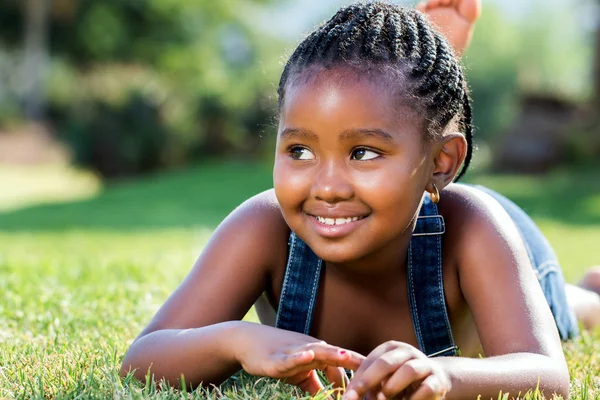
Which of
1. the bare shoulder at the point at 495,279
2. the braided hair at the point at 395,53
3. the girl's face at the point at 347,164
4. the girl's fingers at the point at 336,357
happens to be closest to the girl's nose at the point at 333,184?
the girl's face at the point at 347,164

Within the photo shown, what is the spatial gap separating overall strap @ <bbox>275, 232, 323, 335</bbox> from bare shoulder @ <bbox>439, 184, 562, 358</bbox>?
487 mm

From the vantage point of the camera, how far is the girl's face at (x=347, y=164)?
92.4 inches

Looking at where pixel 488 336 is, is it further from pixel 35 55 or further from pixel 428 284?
pixel 35 55

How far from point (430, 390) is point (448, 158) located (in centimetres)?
94

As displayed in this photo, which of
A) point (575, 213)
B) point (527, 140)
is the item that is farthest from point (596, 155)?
point (575, 213)

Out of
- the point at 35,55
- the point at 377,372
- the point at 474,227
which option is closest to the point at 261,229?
the point at 474,227

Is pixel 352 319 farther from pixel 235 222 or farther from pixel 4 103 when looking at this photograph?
pixel 4 103

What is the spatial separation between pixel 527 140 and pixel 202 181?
23.6 feet

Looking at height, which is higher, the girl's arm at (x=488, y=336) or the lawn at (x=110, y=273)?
the girl's arm at (x=488, y=336)

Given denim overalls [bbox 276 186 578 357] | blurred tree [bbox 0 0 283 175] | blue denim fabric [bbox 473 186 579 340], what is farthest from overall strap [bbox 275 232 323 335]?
blurred tree [bbox 0 0 283 175]

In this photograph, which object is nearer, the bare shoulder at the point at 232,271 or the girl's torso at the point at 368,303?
the bare shoulder at the point at 232,271

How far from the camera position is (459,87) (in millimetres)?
2744

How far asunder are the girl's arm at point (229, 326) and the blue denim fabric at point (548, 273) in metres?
1.29

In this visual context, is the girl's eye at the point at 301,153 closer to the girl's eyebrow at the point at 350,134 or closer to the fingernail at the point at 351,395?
the girl's eyebrow at the point at 350,134
